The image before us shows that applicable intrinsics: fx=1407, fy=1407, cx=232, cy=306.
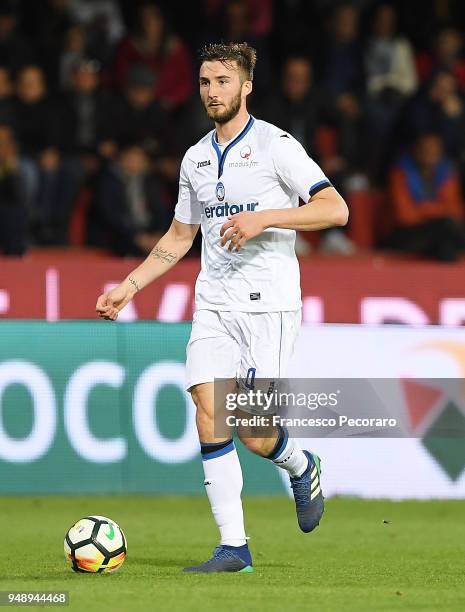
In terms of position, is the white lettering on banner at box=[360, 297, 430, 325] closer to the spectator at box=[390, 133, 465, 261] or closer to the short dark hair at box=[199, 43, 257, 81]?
the spectator at box=[390, 133, 465, 261]

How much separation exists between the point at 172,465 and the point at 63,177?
133 inches

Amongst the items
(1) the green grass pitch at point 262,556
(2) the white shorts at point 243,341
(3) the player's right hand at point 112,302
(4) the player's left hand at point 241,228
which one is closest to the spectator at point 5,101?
(1) the green grass pitch at point 262,556

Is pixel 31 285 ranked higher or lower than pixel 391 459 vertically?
higher

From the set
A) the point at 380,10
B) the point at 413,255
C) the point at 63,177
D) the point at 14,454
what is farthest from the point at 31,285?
the point at 380,10

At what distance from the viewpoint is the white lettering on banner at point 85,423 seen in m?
9.66

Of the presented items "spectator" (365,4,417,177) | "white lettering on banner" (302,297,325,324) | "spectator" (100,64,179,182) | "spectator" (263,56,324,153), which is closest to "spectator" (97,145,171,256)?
"spectator" (100,64,179,182)

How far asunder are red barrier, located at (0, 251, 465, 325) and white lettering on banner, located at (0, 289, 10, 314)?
0.75ft

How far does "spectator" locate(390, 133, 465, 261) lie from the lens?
1247 centimetres

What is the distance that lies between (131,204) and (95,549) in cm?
626

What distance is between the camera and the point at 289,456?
6598mm

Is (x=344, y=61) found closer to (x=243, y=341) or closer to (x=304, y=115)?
(x=304, y=115)

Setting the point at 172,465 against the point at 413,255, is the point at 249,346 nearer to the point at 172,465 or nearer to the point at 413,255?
the point at 172,465

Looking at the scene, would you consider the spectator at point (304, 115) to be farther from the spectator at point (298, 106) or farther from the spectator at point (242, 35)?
the spectator at point (242, 35)

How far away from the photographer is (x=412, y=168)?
1281cm
